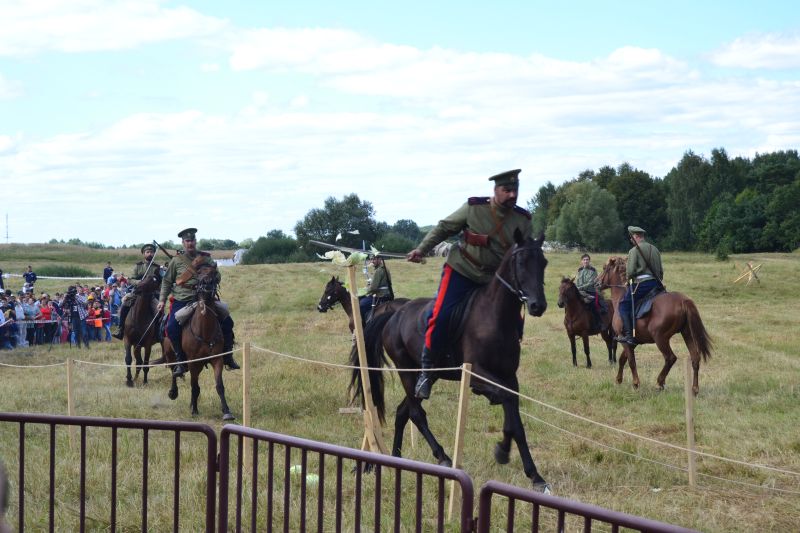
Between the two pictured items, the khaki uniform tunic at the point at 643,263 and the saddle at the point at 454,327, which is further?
the khaki uniform tunic at the point at 643,263

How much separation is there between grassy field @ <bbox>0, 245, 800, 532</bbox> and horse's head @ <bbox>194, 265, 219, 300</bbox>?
1694 mm

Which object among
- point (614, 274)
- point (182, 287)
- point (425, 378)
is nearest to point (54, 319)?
point (182, 287)

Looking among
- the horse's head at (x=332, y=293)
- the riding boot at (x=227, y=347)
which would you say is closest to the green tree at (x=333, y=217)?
the horse's head at (x=332, y=293)

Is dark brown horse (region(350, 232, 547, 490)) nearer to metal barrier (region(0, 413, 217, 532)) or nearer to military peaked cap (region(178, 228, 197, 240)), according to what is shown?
metal barrier (region(0, 413, 217, 532))

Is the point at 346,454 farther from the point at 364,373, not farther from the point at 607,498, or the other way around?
the point at 364,373

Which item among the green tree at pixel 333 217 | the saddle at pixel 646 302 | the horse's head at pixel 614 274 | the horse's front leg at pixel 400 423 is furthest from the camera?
the green tree at pixel 333 217

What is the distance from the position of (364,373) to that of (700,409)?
563cm

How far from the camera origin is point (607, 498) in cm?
841

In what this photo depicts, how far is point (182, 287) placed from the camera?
49.4ft

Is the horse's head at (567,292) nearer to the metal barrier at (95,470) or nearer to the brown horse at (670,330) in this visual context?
the brown horse at (670,330)

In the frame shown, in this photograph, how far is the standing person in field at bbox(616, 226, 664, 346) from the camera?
16211mm

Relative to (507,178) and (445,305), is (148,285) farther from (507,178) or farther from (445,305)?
(507,178)

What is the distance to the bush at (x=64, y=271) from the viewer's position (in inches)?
2165

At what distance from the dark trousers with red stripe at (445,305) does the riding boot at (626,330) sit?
7.45 metres
